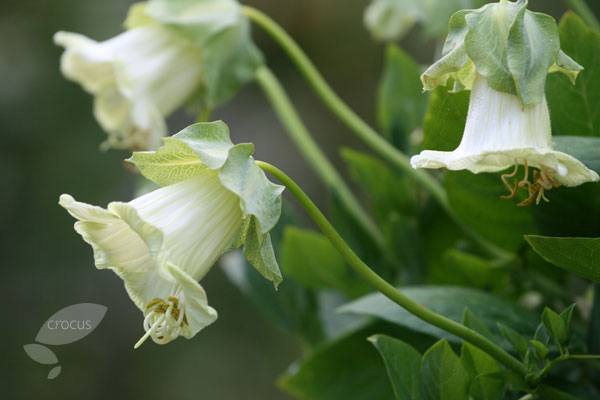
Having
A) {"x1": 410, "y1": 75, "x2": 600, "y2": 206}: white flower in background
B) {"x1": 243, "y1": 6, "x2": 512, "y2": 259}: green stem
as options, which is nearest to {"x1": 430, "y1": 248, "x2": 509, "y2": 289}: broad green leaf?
{"x1": 243, "y1": 6, "x2": 512, "y2": 259}: green stem

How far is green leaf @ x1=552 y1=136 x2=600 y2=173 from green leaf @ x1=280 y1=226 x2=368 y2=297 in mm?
154

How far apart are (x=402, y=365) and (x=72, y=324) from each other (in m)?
0.11

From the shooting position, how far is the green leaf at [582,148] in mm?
202

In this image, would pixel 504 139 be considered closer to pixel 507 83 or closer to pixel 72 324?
pixel 507 83

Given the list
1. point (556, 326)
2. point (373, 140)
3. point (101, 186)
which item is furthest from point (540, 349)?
point (101, 186)

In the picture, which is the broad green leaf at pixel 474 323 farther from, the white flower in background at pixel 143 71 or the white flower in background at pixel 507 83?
the white flower in background at pixel 143 71

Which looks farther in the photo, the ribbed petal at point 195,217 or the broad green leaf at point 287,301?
the broad green leaf at point 287,301

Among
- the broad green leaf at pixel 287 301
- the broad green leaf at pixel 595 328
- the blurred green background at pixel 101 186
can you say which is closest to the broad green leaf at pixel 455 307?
the broad green leaf at pixel 595 328

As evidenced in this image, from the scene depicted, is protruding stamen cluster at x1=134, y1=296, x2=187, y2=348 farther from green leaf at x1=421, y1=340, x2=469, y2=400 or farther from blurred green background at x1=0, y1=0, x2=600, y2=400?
blurred green background at x1=0, y1=0, x2=600, y2=400

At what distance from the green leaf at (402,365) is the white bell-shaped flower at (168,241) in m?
0.05

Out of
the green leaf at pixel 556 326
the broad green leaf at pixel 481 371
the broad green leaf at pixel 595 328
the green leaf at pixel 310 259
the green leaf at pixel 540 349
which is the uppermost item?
the green leaf at pixel 556 326

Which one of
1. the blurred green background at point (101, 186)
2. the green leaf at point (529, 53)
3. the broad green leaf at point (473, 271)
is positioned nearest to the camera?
the green leaf at point (529, 53)

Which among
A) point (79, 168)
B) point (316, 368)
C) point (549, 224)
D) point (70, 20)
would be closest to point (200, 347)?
point (79, 168)

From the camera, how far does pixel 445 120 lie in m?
0.21
